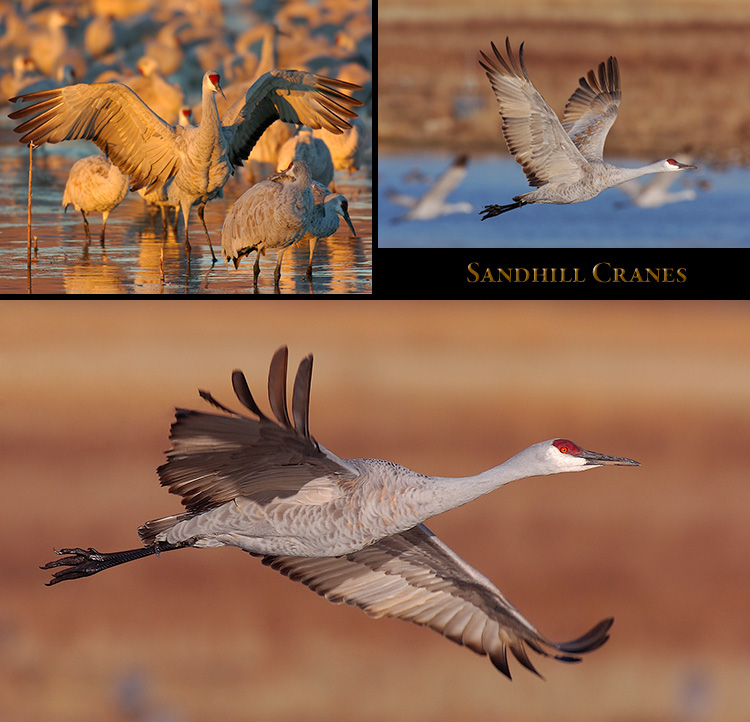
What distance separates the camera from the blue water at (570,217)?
6.79 metres

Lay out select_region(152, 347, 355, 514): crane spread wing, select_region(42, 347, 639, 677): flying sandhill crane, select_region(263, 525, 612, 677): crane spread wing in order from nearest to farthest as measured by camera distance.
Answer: select_region(152, 347, 355, 514): crane spread wing < select_region(42, 347, 639, 677): flying sandhill crane < select_region(263, 525, 612, 677): crane spread wing

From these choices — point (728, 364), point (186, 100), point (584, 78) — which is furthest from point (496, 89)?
point (728, 364)

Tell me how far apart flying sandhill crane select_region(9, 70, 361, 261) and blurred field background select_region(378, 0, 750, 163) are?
0.52 m

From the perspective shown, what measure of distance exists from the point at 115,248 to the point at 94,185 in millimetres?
375

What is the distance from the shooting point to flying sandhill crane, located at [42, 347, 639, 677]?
13.0 feet

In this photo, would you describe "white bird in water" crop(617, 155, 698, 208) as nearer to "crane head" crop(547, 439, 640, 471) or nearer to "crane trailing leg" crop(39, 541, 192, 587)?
"crane head" crop(547, 439, 640, 471)

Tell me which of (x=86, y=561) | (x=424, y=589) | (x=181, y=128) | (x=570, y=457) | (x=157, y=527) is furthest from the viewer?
(x=181, y=128)

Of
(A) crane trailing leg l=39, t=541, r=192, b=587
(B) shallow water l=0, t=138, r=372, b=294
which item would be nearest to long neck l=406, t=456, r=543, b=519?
(A) crane trailing leg l=39, t=541, r=192, b=587

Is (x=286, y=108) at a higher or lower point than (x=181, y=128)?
higher

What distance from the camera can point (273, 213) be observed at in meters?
6.35

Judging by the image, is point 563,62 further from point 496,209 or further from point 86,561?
point 86,561

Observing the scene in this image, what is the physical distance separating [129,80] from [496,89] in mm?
2153

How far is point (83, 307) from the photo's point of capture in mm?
6848

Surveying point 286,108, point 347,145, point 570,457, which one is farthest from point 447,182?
point 570,457
